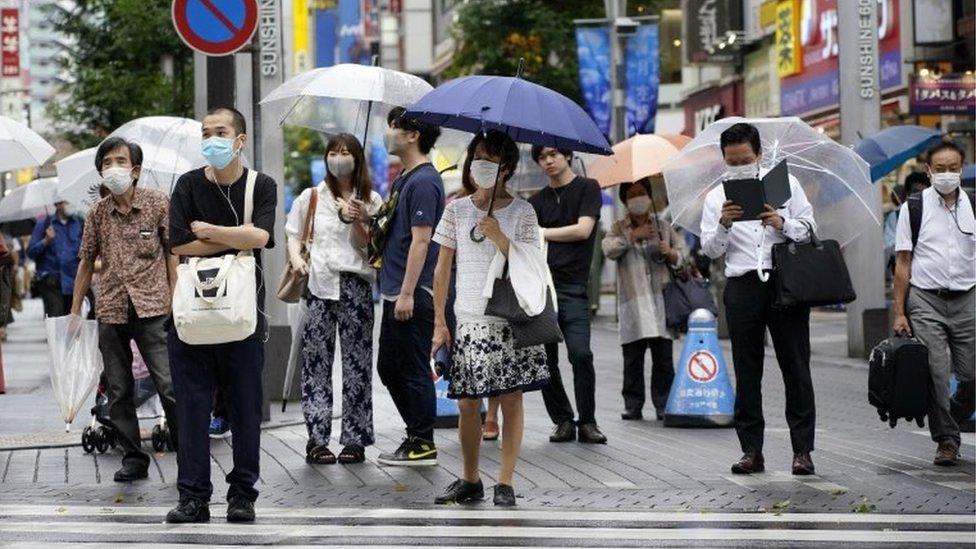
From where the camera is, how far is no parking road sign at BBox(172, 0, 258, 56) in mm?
12836

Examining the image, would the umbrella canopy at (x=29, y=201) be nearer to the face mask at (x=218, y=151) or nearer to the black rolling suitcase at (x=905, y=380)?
the black rolling suitcase at (x=905, y=380)

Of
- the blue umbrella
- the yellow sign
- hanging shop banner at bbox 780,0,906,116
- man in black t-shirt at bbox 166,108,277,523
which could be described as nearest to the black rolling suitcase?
man in black t-shirt at bbox 166,108,277,523

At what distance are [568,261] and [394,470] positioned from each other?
2325 mm

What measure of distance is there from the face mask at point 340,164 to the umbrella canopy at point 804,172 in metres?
1.86

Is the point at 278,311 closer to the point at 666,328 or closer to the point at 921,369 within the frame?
the point at 666,328

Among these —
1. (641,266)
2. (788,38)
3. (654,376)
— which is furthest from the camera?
(788,38)

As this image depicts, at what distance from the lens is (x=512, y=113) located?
9117mm

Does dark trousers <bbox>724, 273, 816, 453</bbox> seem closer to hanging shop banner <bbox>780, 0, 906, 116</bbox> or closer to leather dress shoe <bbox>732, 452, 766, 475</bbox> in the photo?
leather dress shoe <bbox>732, 452, 766, 475</bbox>

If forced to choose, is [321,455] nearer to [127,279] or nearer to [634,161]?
[127,279]

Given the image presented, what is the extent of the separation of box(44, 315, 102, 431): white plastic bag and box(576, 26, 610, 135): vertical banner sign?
22.0 m

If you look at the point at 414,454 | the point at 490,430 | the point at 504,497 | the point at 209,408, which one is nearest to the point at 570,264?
the point at 490,430

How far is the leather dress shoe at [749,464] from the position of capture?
10.7 m

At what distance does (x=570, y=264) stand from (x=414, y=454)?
2.11m

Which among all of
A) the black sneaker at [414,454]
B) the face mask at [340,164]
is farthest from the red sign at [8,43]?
the black sneaker at [414,454]
